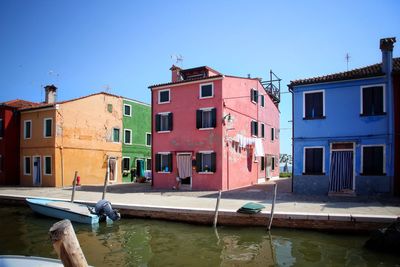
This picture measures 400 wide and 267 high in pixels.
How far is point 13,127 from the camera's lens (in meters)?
26.6

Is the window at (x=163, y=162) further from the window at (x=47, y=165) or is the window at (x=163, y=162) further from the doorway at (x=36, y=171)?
the doorway at (x=36, y=171)

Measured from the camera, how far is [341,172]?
53.2ft

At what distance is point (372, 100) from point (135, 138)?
21.5m

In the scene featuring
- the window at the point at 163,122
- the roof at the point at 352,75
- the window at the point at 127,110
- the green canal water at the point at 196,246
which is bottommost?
the green canal water at the point at 196,246

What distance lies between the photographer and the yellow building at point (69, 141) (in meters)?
24.3

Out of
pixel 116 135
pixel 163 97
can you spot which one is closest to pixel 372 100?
pixel 163 97

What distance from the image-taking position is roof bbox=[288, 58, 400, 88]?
15.9 meters

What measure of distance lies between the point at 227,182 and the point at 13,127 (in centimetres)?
1901

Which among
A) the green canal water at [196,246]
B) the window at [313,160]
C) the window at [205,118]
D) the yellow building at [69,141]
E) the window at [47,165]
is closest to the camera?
the green canal water at [196,246]

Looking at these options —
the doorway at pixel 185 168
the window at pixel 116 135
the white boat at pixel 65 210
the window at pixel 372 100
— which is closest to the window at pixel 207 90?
the doorway at pixel 185 168

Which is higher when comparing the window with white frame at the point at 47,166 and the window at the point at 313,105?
the window at the point at 313,105

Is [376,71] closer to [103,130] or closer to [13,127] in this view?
[103,130]

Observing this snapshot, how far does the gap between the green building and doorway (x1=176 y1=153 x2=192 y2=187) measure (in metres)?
10.0

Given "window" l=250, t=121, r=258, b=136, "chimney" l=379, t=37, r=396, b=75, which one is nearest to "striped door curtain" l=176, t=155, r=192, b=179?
"window" l=250, t=121, r=258, b=136
